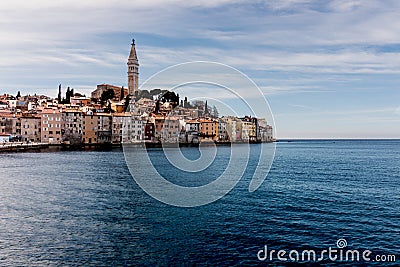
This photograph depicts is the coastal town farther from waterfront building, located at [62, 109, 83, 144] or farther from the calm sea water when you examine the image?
the calm sea water

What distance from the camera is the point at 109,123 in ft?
379

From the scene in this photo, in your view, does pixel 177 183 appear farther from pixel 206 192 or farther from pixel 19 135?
pixel 19 135

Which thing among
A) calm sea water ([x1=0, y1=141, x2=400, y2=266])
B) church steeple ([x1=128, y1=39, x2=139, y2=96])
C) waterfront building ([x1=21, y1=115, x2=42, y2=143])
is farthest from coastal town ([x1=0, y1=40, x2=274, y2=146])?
calm sea water ([x1=0, y1=141, x2=400, y2=266])

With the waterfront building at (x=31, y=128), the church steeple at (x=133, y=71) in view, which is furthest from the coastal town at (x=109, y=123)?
the church steeple at (x=133, y=71)

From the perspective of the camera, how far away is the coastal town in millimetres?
100438

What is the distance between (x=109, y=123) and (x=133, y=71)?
5206 cm

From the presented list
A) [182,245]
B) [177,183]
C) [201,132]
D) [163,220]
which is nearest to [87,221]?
[163,220]

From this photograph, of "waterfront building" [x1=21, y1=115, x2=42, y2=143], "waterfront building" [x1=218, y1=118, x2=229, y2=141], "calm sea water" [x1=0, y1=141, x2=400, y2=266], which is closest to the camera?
"calm sea water" [x1=0, y1=141, x2=400, y2=266]

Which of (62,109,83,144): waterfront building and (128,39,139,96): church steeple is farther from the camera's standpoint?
(128,39,139,96): church steeple

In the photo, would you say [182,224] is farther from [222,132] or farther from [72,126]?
[222,132]

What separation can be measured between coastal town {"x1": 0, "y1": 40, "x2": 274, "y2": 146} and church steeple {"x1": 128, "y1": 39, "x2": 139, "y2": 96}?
18.6 meters

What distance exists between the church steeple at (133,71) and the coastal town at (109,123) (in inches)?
734

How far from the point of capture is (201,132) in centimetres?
13338

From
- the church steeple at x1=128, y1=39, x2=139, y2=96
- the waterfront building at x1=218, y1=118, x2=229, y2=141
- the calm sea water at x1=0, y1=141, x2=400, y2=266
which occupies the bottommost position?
the calm sea water at x1=0, y1=141, x2=400, y2=266
